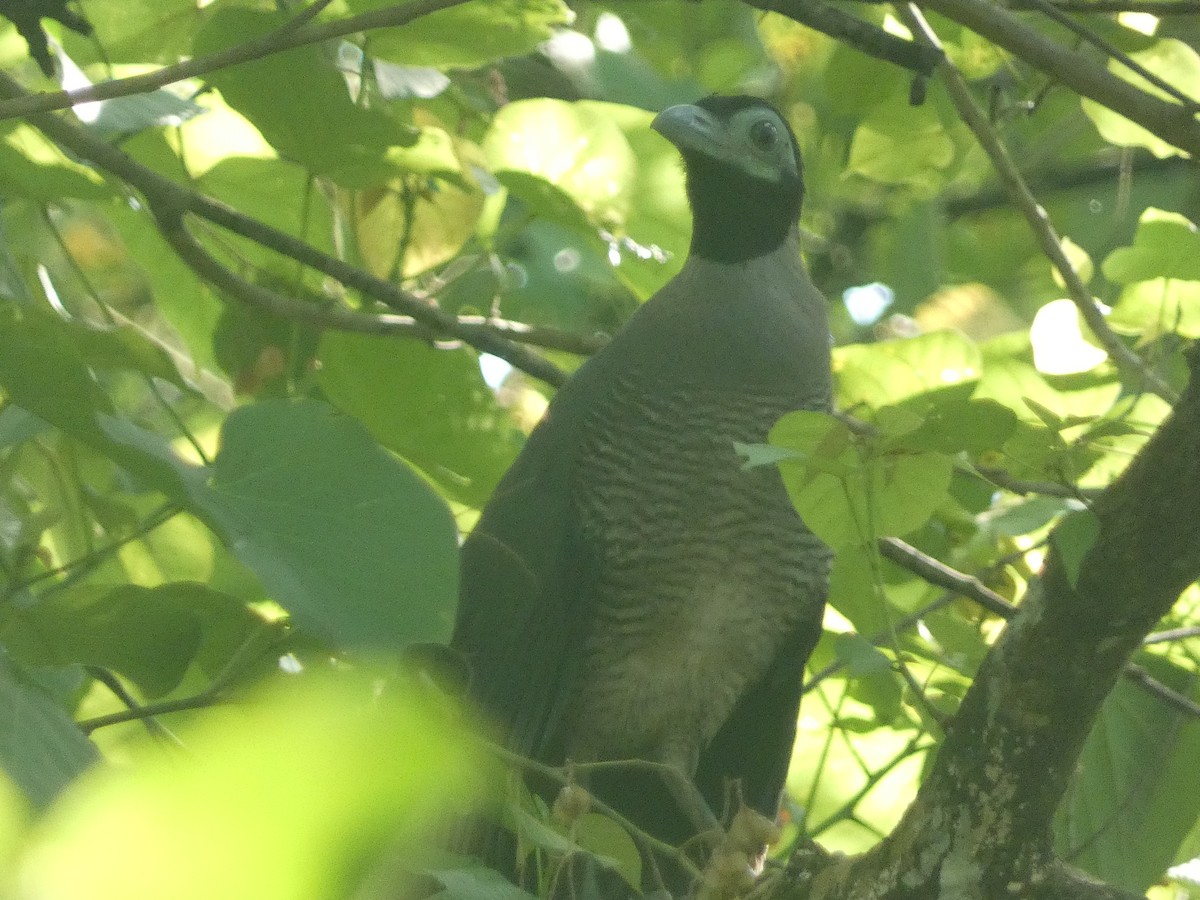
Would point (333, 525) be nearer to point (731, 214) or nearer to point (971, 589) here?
point (971, 589)

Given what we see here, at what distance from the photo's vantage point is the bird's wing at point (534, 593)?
8.18ft

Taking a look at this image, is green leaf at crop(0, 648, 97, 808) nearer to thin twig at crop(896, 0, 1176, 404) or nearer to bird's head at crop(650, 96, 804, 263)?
thin twig at crop(896, 0, 1176, 404)

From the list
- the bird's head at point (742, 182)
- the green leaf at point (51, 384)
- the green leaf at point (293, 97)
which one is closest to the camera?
the green leaf at point (51, 384)

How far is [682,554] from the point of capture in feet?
8.27

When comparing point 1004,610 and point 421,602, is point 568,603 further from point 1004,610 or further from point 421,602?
point 421,602

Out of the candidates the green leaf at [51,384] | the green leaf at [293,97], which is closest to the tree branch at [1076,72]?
the green leaf at [293,97]

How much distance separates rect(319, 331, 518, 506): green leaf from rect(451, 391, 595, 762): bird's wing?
0.21 metres

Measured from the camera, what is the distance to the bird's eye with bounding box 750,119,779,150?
9.34 ft

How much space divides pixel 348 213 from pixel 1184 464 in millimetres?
1683

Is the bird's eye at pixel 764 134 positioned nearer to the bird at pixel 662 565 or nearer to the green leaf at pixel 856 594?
the bird at pixel 662 565

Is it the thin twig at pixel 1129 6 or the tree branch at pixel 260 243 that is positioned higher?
the thin twig at pixel 1129 6

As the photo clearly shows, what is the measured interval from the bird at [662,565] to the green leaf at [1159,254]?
663 mm

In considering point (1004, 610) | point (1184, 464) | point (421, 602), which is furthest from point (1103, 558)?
point (1004, 610)

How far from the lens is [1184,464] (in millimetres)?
1200
